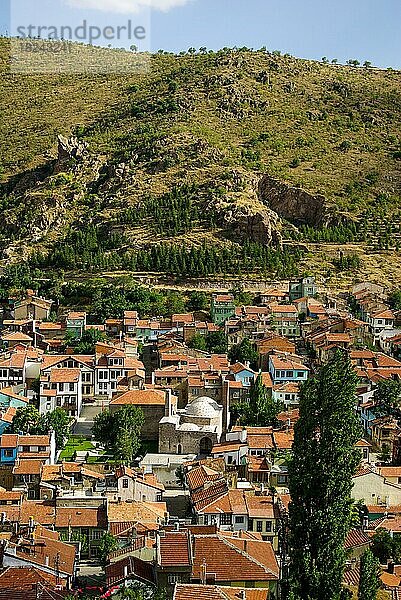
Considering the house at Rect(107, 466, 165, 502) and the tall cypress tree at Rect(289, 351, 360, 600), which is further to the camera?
the house at Rect(107, 466, 165, 502)

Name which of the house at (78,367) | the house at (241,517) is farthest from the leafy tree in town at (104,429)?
the house at (241,517)

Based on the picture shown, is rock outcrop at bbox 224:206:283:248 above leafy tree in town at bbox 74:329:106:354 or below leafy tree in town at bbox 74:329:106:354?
above

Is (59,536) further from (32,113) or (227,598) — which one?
(32,113)

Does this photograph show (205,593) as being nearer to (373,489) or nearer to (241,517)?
(241,517)

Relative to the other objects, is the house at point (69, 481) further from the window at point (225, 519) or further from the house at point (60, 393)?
the house at point (60, 393)

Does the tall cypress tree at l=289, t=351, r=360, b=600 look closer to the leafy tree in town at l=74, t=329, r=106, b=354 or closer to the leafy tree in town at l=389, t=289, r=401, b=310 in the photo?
the leafy tree in town at l=74, t=329, r=106, b=354

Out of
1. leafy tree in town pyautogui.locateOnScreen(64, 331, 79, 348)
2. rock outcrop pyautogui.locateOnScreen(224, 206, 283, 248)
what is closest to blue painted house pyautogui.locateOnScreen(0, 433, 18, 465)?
leafy tree in town pyautogui.locateOnScreen(64, 331, 79, 348)

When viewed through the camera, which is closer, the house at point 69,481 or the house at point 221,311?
the house at point 69,481
